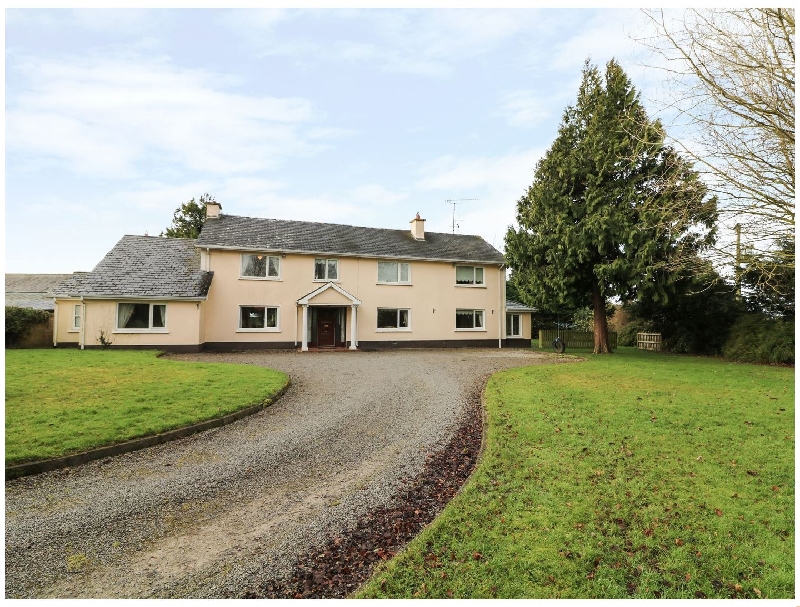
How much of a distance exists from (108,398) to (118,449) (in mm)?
3283

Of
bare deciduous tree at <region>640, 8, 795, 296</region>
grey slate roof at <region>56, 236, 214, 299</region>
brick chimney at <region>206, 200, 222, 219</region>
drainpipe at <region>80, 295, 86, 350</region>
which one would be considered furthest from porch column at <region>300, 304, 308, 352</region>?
bare deciduous tree at <region>640, 8, 795, 296</region>

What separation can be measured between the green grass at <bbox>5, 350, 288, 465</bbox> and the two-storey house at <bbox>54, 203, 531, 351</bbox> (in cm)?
689

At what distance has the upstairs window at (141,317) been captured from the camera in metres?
22.0

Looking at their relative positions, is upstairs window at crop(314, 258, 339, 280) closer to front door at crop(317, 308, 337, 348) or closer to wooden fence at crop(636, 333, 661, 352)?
front door at crop(317, 308, 337, 348)

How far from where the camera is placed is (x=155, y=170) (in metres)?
19.6

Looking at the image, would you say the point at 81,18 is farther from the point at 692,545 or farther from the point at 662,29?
the point at 662,29

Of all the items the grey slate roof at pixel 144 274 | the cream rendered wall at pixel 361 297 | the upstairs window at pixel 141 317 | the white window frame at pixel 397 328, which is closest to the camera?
the grey slate roof at pixel 144 274

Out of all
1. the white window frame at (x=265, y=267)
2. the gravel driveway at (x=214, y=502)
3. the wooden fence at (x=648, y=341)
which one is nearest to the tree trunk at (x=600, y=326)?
the wooden fence at (x=648, y=341)

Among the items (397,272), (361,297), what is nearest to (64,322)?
(361,297)

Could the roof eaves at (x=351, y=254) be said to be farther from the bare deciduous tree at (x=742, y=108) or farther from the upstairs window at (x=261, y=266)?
the bare deciduous tree at (x=742, y=108)

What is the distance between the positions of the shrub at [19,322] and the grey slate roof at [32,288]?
988cm

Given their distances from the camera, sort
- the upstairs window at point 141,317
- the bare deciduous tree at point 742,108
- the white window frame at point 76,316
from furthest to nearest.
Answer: the white window frame at point 76,316 < the upstairs window at point 141,317 < the bare deciduous tree at point 742,108

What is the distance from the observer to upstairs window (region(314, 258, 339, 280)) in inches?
1011

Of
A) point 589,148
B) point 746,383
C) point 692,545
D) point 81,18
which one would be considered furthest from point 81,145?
point 589,148
